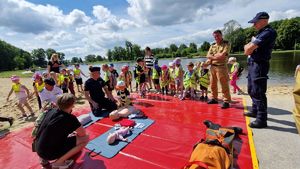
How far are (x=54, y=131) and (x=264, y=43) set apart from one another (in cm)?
411

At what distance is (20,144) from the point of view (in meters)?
3.99

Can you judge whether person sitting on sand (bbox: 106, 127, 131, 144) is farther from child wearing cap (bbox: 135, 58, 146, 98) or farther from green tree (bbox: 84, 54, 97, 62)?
green tree (bbox: 84, 54, 97, 62)

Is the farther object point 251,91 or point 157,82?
point 157,82

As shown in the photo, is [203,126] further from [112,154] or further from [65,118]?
[65,118]

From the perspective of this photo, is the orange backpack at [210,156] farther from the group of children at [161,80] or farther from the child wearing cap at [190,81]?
the child wearing cap at [190,81]

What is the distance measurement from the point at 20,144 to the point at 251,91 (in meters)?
5.11

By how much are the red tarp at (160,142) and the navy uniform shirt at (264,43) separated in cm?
146

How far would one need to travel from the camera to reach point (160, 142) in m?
3.53

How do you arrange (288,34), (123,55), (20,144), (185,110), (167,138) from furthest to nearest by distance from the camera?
(123,55), (288,34), (185,110), (20,144), (167,138)

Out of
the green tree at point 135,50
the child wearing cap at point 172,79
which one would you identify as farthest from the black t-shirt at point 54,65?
the green tree at point 135,50

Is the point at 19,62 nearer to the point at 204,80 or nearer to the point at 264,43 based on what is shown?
the point at 204,80

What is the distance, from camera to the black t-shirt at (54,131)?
2664 millimetres

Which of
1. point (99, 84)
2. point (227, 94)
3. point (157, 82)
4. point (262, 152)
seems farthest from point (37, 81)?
point (262, 152)

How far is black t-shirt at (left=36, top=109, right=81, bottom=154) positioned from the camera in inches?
105
